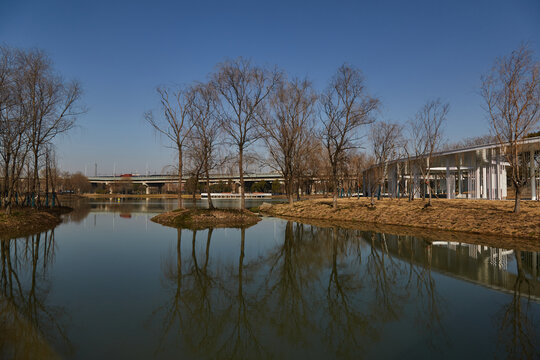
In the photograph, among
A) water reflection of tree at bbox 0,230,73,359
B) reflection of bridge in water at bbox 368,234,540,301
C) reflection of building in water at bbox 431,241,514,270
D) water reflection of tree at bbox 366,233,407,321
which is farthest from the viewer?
reflection of building in water at bbox 431,241,514,270

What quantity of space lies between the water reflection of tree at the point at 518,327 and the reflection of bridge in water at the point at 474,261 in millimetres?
469

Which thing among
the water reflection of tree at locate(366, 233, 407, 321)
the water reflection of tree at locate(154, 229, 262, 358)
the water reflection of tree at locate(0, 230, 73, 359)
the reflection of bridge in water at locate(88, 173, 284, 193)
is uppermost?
the reflection of bridge in water at locate(88, 173, 284, 193)

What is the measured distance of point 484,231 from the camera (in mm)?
18609

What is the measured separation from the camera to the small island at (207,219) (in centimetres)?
2362

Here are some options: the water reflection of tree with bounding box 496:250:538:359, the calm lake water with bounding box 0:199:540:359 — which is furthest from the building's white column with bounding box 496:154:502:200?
the water reflection of tree with bounding box 496:250:538:359

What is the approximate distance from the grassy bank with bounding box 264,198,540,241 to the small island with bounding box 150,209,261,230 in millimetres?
8097

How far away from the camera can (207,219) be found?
24453 mm

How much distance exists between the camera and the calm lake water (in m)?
5.16

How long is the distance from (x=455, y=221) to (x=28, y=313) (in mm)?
21951

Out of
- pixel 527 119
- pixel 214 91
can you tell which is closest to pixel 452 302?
pixel 527 119

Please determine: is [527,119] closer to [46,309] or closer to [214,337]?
[214,337]

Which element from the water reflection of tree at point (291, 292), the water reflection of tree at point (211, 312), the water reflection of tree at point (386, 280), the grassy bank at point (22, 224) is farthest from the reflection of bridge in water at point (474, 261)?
the grassy bank at point (22, 224)

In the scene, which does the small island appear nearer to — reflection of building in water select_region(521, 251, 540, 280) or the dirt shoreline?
the dirt shoreline

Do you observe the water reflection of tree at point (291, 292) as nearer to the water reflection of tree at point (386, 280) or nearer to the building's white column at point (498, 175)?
the water reflection of tree at point (386, 280)
